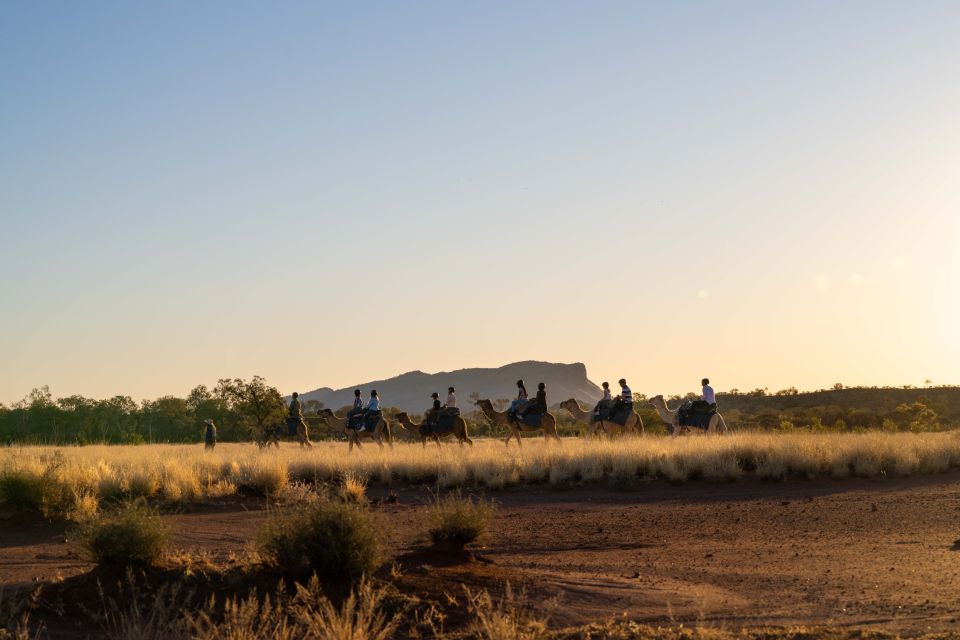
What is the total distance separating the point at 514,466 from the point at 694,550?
445 inches

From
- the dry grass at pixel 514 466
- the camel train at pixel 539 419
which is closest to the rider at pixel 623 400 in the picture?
the camel train at pixel 539 419

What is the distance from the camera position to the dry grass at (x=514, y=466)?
74.6ft

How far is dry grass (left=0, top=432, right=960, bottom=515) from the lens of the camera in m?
22.7

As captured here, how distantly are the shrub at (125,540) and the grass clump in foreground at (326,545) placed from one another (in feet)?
4.63

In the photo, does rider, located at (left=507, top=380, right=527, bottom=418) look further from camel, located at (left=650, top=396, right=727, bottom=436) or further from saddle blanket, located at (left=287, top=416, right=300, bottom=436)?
saddle blanket, located at (left=287, top=416, right=300, bottom=436)

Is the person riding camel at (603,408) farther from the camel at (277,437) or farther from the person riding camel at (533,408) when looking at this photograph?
the camel at (277,437)

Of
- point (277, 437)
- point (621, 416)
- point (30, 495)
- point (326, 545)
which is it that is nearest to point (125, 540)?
point (326, 545)

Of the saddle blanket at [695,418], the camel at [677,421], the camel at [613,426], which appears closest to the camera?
the camel at [677,421]

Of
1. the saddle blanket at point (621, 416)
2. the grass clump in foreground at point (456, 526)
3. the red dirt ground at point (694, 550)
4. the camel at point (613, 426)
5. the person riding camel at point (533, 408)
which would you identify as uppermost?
the person riding camel at point (533, 408)

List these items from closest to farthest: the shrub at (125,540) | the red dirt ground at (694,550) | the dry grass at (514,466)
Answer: the red dirt ground at (694,550)
the shrub at (125,540)
the dry grass at (514,466)

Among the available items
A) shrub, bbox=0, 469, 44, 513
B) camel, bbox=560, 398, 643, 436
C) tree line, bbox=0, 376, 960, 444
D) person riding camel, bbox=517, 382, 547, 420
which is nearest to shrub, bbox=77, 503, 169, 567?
shrub, bbox=0, 469, 44, 513

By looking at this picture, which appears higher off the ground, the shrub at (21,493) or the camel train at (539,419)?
the camel train at (539,419)

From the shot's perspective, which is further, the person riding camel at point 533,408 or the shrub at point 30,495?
the person riding camel at point 533,408

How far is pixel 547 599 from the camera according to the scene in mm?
10906
